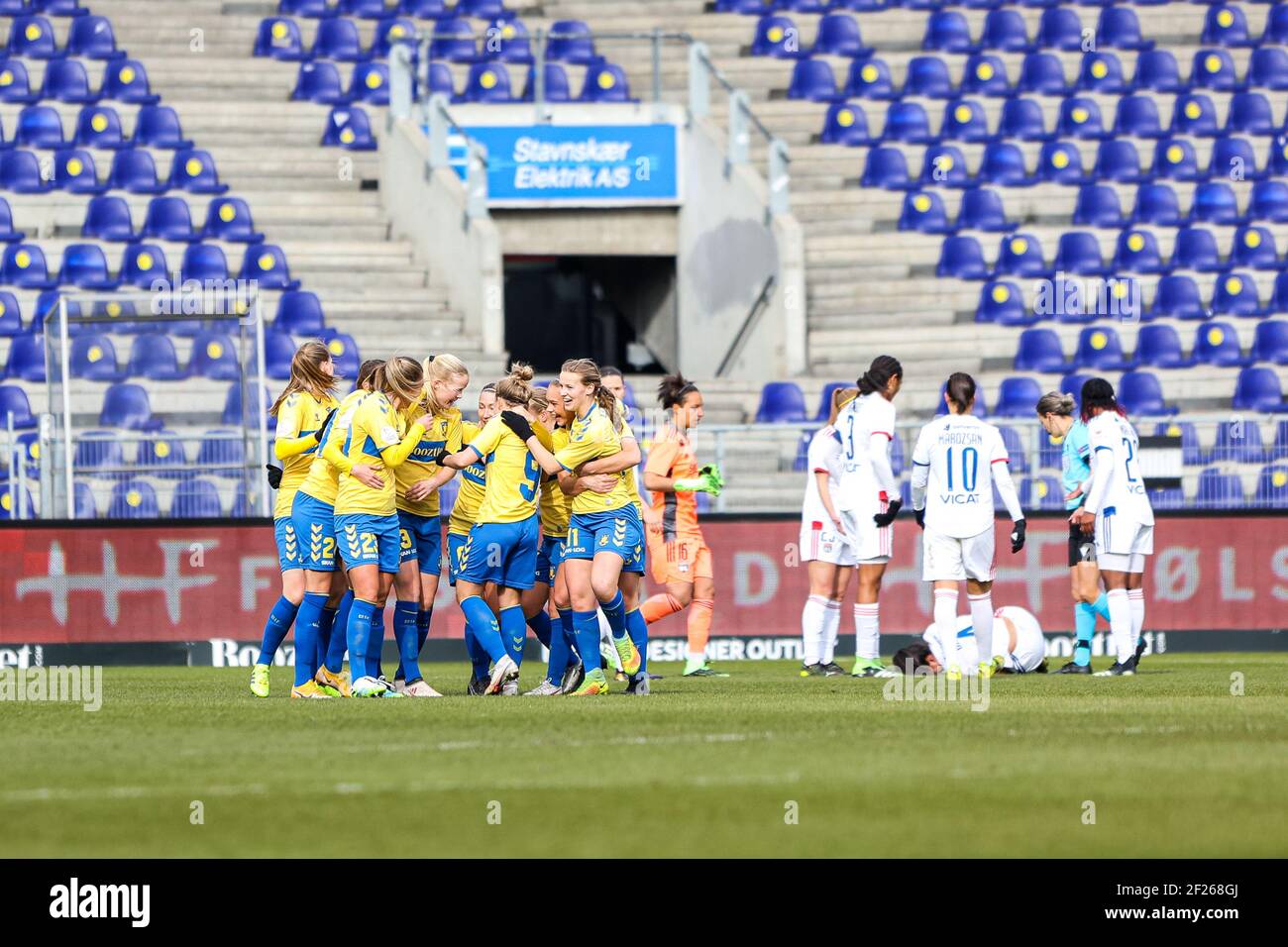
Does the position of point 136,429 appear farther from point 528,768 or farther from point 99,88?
point 528,768

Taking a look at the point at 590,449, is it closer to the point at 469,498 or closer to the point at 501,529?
the point at 501,529

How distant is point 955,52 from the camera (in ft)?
102

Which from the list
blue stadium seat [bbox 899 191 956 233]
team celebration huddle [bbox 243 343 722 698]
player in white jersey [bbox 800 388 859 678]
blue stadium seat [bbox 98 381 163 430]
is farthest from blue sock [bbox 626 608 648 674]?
blue stadium seat [bbox 899 191 956 233]

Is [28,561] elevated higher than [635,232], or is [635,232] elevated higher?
[635,232]

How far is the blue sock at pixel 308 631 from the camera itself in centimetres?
1309

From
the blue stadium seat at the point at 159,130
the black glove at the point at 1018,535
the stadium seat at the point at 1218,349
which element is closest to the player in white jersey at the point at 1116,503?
the black glove at the point at 1018,535

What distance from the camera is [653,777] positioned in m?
8.41

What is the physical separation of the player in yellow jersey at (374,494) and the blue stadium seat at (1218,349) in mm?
15928

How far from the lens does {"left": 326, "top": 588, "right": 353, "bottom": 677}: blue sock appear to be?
1371cm

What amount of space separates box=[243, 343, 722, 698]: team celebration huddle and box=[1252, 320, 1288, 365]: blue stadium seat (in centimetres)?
1491

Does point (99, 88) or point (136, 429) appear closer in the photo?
point (136, 429)

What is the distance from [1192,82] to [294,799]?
2604cm

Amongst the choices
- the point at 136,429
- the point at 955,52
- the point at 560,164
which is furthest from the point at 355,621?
the point at 955,52

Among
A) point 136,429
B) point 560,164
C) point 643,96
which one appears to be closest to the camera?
point 136,429
